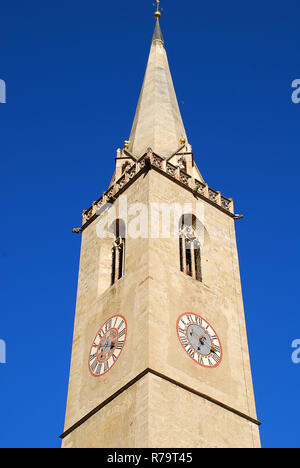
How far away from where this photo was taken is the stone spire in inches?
1339

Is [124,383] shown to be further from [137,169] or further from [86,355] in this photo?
[137,169]

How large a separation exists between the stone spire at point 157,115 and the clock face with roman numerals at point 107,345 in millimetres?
9287

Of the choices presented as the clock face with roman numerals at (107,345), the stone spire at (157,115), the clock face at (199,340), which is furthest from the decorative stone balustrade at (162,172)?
the clock face at (199,340)

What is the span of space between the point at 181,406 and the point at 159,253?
579cm

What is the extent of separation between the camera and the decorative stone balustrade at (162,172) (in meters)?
30.0

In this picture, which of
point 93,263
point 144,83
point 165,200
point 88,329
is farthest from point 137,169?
point 144,83

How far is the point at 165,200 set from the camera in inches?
1148

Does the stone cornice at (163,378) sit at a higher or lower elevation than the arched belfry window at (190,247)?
lower

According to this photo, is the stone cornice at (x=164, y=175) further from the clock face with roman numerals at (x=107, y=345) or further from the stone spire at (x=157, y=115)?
the clock face with roman numerals at (x=107, y=345)

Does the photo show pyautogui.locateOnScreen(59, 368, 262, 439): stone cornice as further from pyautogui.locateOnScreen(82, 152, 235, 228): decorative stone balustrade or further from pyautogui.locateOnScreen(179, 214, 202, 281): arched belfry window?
pyautogui.locateOnScreen(82, 152, 235, 228): decorative stone balustrade

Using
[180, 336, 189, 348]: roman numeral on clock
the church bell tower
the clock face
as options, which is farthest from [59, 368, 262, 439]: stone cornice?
[180, 336, 189, 348]: roman numeral on clock

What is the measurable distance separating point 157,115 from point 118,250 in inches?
330

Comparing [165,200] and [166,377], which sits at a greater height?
[165,200]

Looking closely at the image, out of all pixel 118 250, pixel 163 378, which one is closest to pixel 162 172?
pixel 118 250
